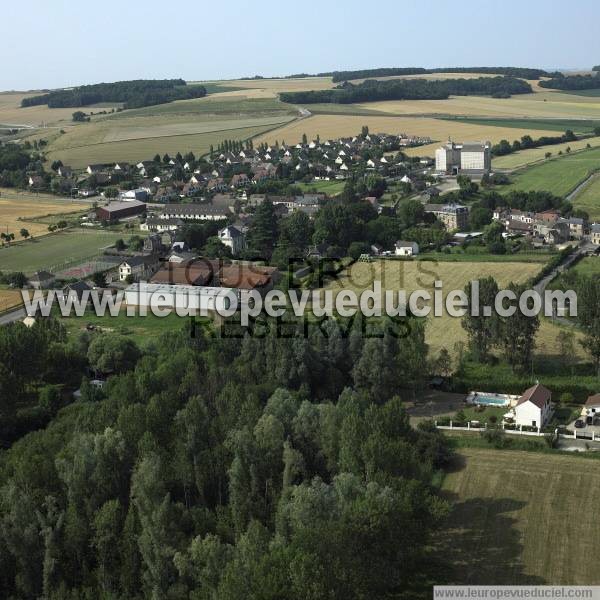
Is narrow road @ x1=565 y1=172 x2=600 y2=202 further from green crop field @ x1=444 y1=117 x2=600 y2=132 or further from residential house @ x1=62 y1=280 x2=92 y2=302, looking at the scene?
residential house @ x1=62 y1=280 x2=92 y2=302

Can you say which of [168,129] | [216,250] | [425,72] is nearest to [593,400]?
[216,250]

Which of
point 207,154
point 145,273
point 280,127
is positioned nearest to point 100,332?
point 145,273

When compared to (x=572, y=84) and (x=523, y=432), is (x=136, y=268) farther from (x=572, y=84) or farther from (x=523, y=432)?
(x=572, y=84)

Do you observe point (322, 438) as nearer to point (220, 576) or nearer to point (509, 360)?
point (220, 576)

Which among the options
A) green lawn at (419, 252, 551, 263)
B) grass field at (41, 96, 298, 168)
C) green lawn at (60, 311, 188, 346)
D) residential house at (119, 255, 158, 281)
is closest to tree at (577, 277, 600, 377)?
green lawn at (60, 311, 188, 346)

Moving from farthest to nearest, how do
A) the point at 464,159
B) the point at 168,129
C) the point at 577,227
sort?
1. the point at 168,129
2. the point at 464,159
3. the point at 577,227

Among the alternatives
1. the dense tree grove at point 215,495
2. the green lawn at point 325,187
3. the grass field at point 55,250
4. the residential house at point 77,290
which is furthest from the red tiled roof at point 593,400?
the green lawn at point 325,187

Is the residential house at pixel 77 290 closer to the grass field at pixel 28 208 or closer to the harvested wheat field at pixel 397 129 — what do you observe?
A: the grass field at pixel 28 208
